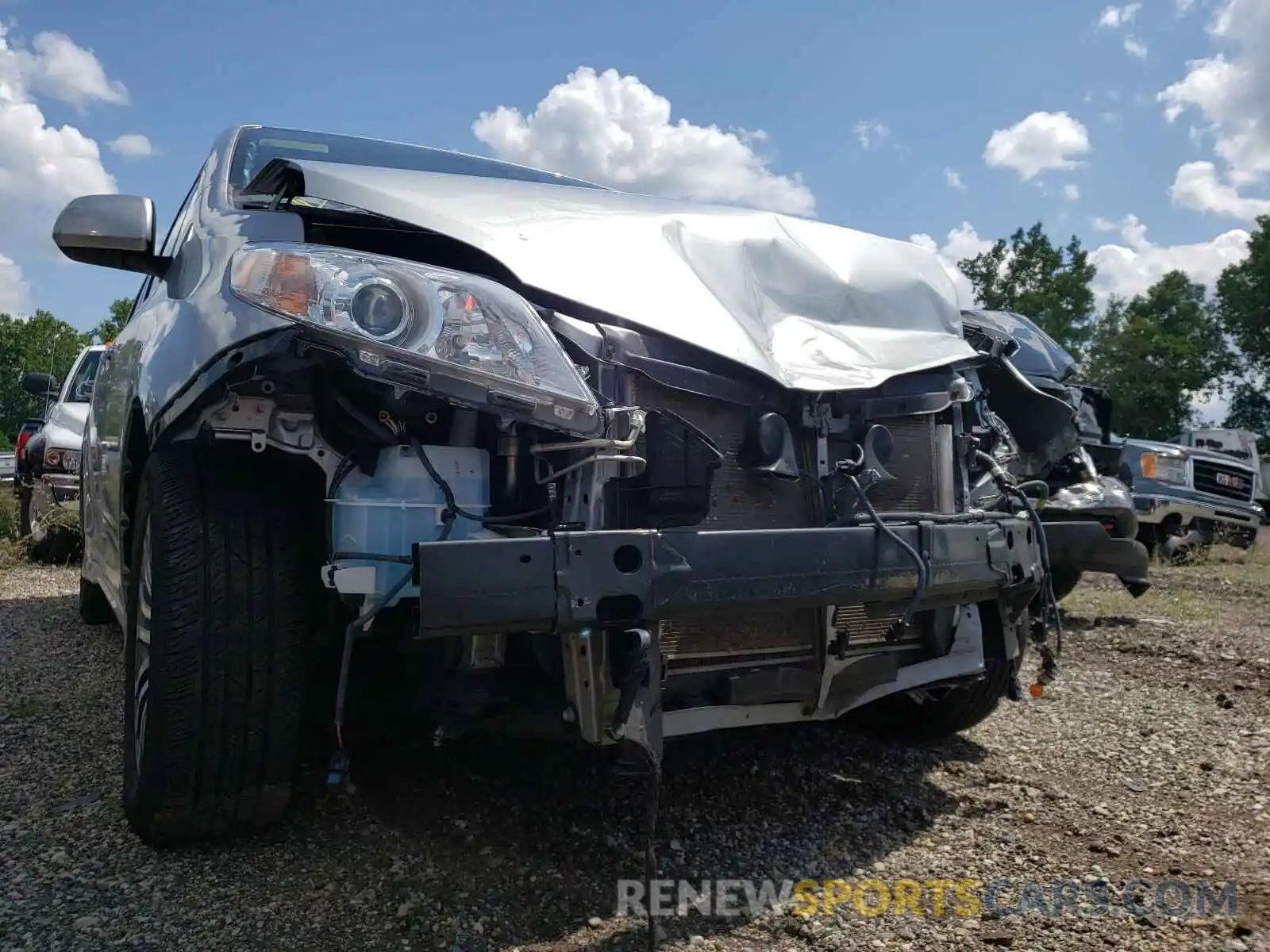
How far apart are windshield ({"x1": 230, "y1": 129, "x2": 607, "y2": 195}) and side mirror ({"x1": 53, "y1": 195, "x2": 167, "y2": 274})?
0.29 metres

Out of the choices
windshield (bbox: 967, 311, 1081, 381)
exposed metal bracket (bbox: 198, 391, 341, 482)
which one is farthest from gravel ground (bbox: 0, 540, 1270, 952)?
windshield (bbox: 967, 311, 1081, 381)

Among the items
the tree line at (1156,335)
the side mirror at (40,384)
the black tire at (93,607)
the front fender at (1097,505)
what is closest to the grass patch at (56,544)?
the side mirror at (40,384)

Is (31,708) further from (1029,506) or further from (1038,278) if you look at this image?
(1038,278)

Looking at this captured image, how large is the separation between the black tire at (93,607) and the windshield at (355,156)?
2.86 meters

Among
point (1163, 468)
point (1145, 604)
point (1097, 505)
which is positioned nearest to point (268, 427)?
point (1097, 505)

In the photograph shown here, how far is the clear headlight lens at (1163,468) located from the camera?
35.2 feet

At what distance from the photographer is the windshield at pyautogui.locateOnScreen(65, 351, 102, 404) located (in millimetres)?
8711

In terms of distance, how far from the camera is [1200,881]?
2420 millimetres

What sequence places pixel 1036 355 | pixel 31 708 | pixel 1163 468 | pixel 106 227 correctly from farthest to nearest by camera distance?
1. pixel 1163 468
2. pixel 1036 355
3. pixel 31 708
4. pixel 106 227

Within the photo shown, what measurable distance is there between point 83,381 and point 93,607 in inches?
176

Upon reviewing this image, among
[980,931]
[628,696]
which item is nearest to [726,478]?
[628,696]

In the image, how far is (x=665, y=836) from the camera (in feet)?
8.48

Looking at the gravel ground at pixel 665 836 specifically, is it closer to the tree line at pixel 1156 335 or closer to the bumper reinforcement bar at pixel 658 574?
the bumper reinforcement bar at pixel 658 574

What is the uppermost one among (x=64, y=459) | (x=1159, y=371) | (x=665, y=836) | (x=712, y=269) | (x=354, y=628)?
(x=1159, y=371)
